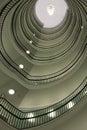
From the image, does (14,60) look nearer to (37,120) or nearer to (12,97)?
(12,97)

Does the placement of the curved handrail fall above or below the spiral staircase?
below

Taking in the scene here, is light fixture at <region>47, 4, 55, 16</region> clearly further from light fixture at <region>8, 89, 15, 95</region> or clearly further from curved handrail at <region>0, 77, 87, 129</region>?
curved handrail at <region>0, 77, 87, 129</region>

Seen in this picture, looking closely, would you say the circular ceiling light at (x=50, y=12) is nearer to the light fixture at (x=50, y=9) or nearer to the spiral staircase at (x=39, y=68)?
the light fixture at (x=50, y=9)

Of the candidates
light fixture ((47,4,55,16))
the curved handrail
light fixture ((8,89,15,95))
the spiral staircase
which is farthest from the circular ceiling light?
the curved handrail

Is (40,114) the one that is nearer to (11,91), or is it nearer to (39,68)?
(11,91)

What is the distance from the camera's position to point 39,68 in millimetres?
18953

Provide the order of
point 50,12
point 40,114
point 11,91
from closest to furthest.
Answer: point 40,114 → point 11,91 → point 50,12

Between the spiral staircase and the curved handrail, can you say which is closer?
the curved handrail

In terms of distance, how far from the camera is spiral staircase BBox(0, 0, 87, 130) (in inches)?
551

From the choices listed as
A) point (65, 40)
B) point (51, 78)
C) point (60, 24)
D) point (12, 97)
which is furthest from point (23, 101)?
point (60, 24)

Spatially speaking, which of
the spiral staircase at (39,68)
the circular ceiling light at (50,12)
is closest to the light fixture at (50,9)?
the circular ceiling light at (50,12)

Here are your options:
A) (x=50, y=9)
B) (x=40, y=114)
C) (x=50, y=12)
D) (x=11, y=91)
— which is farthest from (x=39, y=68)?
(x=50, y=9)

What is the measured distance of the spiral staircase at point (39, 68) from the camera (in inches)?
551

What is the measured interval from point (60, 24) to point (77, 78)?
7556 mm
